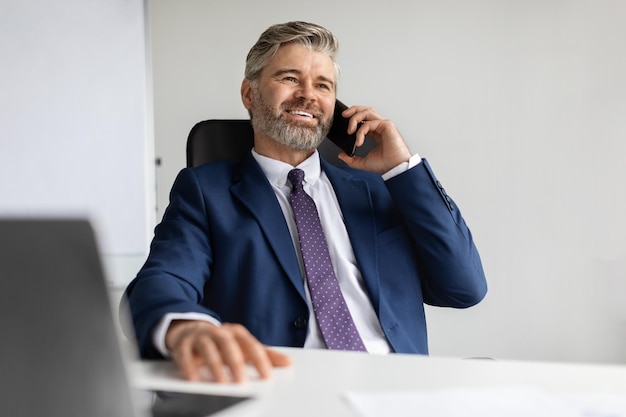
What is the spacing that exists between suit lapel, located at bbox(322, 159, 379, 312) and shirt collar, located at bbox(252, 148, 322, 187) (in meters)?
Answer: 0.04

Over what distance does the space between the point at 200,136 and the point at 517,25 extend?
1.68 metres

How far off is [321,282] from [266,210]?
0.22 metres

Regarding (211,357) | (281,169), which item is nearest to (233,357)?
(211,357)

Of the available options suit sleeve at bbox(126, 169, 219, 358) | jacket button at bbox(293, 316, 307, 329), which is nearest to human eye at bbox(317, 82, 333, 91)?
suit sleeve at bbox(126, 169, 219, 358)

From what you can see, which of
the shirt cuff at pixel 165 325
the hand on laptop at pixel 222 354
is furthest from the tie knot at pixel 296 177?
the hand on laptop at pixel 222 354

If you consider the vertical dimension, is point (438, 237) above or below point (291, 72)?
below

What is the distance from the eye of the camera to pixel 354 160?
5.63 ft

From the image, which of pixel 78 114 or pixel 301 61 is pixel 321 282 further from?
pixel 78 114

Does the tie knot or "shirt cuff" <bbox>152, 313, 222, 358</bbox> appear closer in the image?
"shirt cuff" <bbox>152, 313, 222, 358</bbox>

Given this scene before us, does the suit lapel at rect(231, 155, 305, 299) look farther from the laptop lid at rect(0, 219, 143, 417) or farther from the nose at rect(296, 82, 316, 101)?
the laptop lid at rect(0, 219, 143, 417)

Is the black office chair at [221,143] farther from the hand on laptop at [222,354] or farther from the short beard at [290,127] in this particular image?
the hand on laptop at [222,354]

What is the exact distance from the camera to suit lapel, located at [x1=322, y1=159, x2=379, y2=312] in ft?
4.98

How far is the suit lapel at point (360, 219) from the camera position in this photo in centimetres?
152

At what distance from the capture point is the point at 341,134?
1.76 m
